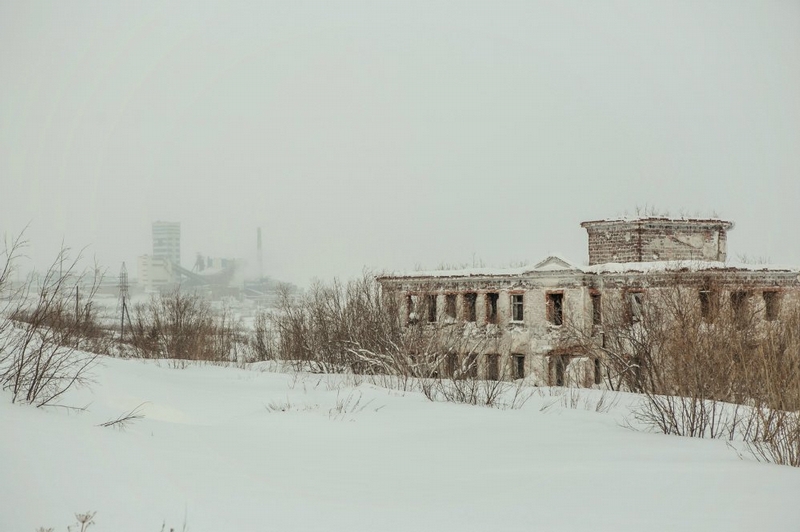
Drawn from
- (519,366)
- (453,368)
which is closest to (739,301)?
(519,366)

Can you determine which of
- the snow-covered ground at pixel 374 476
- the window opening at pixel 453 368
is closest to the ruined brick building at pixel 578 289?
the window opening at pixel 453 368

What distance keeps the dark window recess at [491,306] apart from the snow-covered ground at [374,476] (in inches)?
723

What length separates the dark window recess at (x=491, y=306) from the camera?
3175cm

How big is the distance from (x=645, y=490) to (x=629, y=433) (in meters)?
4.02

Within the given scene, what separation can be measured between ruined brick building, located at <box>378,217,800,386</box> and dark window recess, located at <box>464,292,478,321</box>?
4cm

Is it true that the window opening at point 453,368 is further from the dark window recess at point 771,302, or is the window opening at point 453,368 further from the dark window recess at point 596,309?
the dark window recess at point 771,302

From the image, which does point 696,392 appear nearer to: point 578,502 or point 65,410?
point 578,502

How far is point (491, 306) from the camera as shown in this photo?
3195cm

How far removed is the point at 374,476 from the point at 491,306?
23.2m

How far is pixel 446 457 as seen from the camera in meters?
10.4

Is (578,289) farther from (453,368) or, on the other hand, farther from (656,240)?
(453,368)

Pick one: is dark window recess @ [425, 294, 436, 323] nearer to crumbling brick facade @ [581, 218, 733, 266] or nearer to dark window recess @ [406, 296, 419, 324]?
dark window recess @ [406, 296, 419, 324]

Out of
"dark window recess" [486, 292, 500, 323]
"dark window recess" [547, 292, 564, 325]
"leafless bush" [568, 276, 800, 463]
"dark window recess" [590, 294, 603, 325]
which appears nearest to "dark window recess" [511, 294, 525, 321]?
"dark window recess" [486, 292, 500, 323]

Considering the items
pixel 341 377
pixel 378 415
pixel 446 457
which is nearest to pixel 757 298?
pixel 341 377
